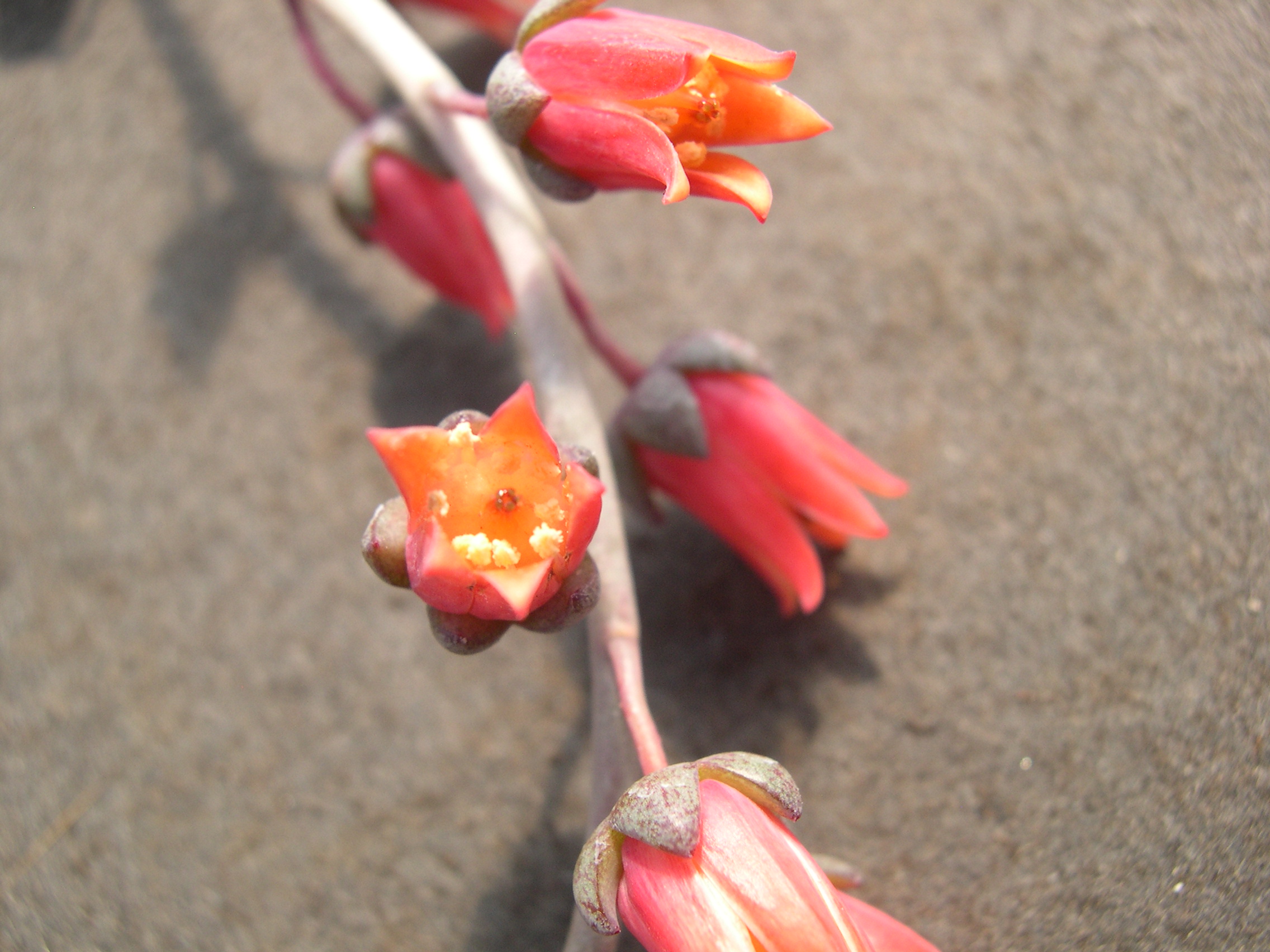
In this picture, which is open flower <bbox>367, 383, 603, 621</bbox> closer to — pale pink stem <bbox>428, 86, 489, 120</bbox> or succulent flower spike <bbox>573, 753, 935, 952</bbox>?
succulent flower spike <bbox>573, 753, 935, 952</bbox>

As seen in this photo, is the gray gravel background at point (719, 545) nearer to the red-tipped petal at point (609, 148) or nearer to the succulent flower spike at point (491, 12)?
the succulent flower spike at point (491, 12)

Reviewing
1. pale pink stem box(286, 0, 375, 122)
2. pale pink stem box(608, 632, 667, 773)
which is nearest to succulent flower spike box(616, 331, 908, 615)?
pale pink stem box(608, 632, 667, 773)

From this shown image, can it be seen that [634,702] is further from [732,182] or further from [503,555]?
[732,182]

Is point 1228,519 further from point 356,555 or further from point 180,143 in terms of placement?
point 180,143

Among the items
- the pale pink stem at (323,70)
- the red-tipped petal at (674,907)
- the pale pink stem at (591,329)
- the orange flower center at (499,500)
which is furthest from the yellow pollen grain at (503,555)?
the pale pink stem at (323,70)

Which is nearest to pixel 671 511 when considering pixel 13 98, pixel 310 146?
pixel 310 146

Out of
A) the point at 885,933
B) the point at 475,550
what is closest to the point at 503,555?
the point at 475,550
